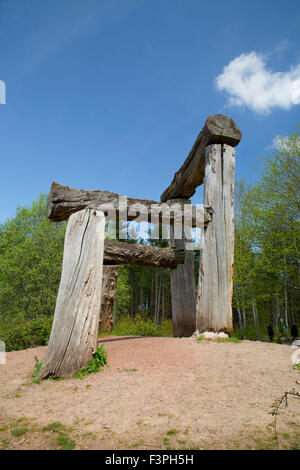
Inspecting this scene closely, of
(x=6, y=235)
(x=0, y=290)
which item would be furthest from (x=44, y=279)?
(x=6, y=235)

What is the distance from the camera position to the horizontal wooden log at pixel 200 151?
520cm

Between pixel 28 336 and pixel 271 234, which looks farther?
pixel 271 234

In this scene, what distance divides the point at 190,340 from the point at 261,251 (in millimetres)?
9700

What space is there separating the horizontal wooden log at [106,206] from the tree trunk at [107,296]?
246 centimetres

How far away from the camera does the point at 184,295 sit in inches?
260

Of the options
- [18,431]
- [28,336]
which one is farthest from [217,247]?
[28,336]

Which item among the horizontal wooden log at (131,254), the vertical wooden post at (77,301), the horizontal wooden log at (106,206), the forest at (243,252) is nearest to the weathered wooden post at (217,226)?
the horizontal wooden log at (106,206)

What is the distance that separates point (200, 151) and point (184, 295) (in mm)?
3311

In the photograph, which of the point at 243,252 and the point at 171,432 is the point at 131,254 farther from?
the point at 243,252

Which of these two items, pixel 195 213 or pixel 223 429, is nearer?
pixel 223 429

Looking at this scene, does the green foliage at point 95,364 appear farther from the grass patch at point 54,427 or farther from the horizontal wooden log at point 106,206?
the horizontal wooden log at point 106,206
